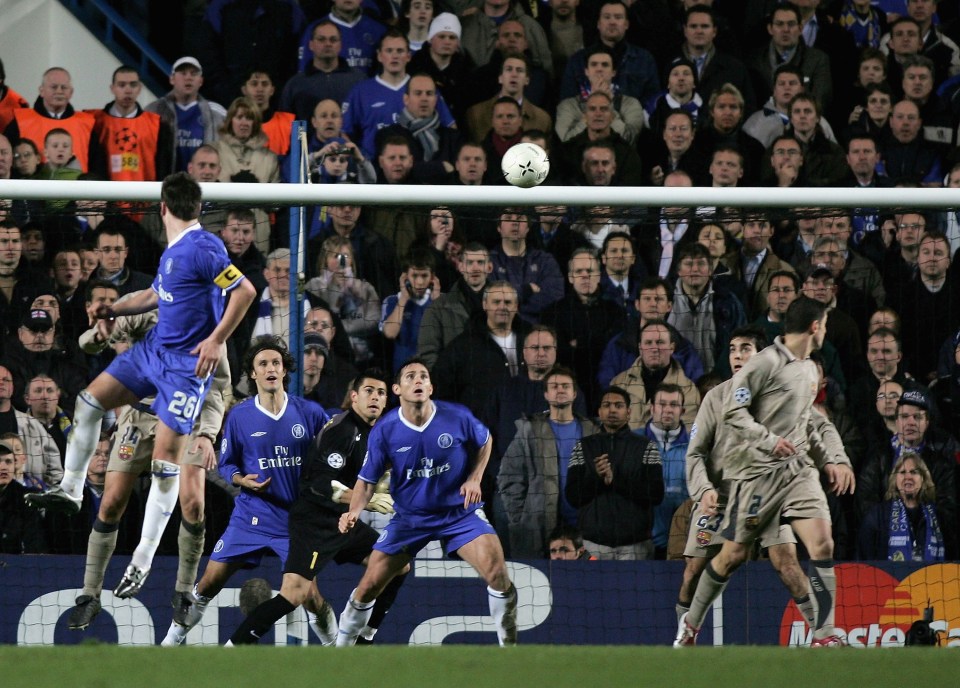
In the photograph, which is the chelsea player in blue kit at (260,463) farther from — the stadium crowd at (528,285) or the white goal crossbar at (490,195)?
the white goal crossbar at (490,195)

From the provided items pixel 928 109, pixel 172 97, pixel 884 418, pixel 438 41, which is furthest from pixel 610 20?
pixel 884 418

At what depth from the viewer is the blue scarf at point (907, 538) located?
26.2ft

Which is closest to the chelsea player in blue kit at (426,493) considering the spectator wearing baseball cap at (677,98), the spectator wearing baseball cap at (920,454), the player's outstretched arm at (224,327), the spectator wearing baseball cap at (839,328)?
the player's outstretched arm at (224,327)

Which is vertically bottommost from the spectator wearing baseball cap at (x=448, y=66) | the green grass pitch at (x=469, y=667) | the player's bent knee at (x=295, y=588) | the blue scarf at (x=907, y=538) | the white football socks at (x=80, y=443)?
the player's bent knee at (x=295, y=588)

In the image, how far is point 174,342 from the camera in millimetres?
6852

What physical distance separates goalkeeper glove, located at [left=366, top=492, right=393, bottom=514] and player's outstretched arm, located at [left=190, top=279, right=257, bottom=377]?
1284mm

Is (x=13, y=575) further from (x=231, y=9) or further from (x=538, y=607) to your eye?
(x=231, y=9)

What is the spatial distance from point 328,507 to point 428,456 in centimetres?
58

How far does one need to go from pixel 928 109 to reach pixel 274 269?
5459 millimetres

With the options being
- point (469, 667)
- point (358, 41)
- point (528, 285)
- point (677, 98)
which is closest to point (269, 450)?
point (528, 285)

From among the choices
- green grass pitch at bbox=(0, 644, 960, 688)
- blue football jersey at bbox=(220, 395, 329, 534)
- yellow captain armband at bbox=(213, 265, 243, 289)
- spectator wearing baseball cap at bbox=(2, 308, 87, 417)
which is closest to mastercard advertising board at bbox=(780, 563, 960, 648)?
green grass pitch at bbox=(0, 644, 960, 688)

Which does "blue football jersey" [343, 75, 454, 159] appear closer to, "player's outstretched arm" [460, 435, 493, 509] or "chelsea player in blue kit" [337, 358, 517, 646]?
"chelsea player in blue kit" [337, 358, 517, 646]

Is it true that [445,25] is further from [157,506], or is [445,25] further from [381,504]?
[157,506]

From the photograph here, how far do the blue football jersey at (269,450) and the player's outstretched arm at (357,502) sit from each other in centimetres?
34
